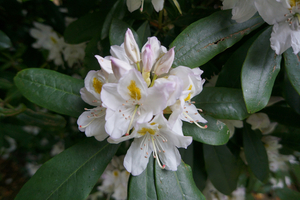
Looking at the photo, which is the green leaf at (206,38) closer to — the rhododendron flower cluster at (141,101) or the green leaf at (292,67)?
the rhododendron flower cluster at (141,101)

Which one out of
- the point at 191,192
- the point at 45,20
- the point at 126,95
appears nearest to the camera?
the point at 126,95

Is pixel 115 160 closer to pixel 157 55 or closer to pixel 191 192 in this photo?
pixel 191 192

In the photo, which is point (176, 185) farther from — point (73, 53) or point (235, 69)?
point (73, 53)

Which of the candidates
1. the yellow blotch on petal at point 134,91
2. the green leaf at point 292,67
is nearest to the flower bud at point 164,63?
the yellow blotch on petal at point 134,91

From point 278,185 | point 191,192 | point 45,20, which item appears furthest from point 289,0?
point 278,185

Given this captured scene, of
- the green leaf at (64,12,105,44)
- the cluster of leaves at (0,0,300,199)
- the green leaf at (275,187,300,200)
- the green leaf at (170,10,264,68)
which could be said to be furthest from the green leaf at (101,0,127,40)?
the green leaf at (275,187,300,200)
